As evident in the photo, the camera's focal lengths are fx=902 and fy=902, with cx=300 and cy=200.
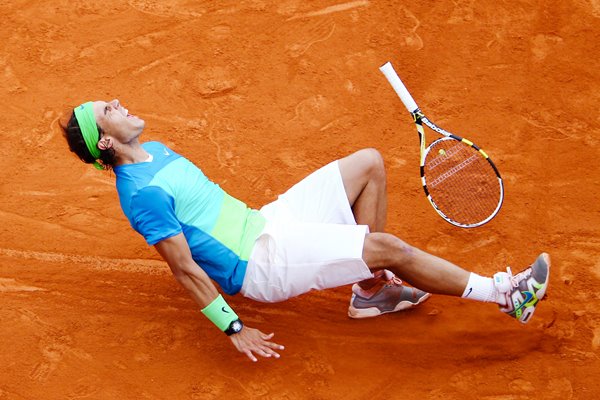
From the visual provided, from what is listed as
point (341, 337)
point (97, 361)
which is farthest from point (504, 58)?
point (97, 361)

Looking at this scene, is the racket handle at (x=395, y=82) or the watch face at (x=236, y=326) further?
the racket handle at (x=395, y=82)

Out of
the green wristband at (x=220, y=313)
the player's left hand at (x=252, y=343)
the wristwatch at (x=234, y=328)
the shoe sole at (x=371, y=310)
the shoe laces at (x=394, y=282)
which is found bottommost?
the shoe sole at (x=371, y=310)

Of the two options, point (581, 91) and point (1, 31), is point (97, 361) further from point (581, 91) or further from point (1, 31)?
point (581, 91)

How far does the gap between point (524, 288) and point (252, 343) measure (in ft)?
5.25

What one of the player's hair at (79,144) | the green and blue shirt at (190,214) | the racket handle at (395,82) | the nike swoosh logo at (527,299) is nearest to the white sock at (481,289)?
the nike swoosh logo at (527,299)

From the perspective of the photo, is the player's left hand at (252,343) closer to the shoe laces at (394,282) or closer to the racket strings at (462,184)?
the shoe laces at (394,282)

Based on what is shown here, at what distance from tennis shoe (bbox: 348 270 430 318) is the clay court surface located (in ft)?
0.26

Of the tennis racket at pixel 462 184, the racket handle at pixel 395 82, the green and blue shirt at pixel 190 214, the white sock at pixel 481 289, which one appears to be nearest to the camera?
the green and blue shirt at pixel 190 214

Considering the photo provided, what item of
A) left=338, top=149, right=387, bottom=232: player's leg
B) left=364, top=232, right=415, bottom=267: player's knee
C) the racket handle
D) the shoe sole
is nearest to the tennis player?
left=364, top=232, right=415, bottom=267: player's knee

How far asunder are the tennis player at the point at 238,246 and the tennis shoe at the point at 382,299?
0.45 meters

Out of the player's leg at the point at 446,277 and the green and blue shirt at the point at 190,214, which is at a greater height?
the green and blue shirt at the point at 190,214

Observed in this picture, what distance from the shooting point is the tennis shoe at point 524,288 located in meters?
5.13

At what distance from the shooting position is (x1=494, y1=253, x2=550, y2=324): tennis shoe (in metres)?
5.13

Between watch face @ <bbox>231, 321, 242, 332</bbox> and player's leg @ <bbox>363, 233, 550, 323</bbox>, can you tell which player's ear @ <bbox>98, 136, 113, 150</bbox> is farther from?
player's leg @ <bbox>363, 233, 550, 323</bbox>
